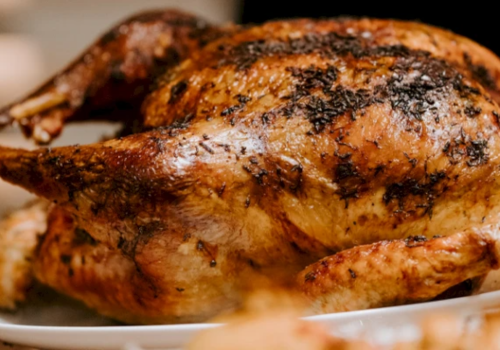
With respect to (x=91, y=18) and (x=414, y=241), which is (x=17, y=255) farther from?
(x=91, y=18)

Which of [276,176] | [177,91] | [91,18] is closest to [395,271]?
[276,176]

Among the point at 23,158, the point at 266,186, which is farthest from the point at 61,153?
the point at 266,186

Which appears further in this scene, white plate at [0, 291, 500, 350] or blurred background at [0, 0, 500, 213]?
blurred background at [0, 0, 500, 213]

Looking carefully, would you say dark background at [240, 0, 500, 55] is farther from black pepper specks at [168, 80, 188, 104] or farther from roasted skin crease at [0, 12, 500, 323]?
black pepper specks at [168, 80, 188, 104]

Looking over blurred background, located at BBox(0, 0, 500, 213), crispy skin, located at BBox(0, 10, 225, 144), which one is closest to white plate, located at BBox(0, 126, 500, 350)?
crispy skin, located at BBox(0, 10, 225, 144)

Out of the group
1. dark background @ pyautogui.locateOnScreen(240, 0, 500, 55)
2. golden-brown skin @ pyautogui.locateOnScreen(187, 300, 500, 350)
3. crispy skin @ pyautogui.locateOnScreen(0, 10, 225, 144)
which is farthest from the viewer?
dark background @ pyautogui.locateOnScreen(240, 0, 500, 55)

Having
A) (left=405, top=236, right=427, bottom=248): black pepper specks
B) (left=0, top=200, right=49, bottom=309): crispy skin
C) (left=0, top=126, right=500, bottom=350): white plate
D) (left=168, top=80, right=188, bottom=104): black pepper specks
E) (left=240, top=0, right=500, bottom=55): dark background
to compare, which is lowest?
(left=0, top=200, right=49, bottom=309): crispy skin
